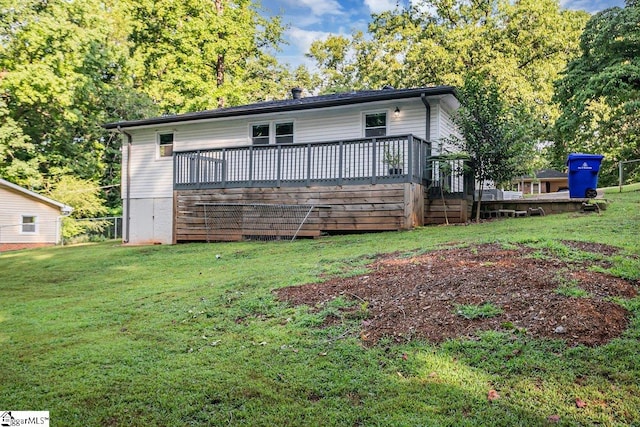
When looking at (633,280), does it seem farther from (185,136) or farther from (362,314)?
(185,136)

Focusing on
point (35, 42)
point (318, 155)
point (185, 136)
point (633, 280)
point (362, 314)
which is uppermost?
point (35, 42)

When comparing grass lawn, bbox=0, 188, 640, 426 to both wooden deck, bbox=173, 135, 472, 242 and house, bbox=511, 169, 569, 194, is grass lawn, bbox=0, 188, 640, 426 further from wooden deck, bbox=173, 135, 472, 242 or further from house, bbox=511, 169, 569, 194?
house, bbox=511, 169, 569, 194

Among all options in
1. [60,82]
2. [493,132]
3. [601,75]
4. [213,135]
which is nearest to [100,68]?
[60,82]

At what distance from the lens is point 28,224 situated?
24.1m

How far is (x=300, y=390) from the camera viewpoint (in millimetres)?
3086

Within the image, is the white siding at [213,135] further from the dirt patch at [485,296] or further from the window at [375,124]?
the dirt patch at [485,296]

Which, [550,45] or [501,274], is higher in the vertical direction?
[550,45]

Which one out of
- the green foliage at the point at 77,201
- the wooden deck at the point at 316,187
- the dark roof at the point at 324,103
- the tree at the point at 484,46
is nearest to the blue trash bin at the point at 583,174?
the wooden deck at the point at 316,187

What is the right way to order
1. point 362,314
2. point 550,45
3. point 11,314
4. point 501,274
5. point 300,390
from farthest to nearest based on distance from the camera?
point 550,45 → point 11,314 → point 501,274 → point 362,314 → point 300,390

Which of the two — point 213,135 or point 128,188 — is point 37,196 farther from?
point 213,135

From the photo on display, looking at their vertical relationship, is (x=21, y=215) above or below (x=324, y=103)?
below

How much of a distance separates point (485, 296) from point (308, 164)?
27.8 feet

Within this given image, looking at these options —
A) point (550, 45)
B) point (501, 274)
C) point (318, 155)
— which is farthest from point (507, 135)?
point (550, 45)

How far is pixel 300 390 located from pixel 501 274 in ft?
9.14
